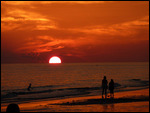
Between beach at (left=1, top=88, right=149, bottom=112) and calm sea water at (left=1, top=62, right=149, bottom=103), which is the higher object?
calm sea water at (left=1, top=62, right=149, bottom=103)

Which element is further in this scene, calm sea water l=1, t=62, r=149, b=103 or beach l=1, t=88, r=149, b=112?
calm sea water l=1, t=62, r=149, b=103

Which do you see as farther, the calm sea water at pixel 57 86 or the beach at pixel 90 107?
the calm sea water at pixel 57 86

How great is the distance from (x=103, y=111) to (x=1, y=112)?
7335mm

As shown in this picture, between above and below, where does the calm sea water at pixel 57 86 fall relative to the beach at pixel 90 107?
above

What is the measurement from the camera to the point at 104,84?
2491 centimetres

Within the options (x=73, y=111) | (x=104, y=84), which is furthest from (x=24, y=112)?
(x=104, y=84)

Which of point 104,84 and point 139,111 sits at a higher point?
point 104,84

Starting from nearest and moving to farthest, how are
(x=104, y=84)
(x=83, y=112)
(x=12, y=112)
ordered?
1. (x=12, y=112)
2. (x=83, y=112)
3. (x=104, y=84)

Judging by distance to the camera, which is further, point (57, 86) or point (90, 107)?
point (57, 86)

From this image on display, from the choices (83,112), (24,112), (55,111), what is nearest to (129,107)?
(83,112)

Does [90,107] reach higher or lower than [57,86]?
lower

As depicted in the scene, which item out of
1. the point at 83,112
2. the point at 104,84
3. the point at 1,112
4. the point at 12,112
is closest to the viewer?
the point at 12,112

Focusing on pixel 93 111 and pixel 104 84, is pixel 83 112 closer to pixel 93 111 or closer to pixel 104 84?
pixel 93 111

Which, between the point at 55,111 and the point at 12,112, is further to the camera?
the point at 55,111
